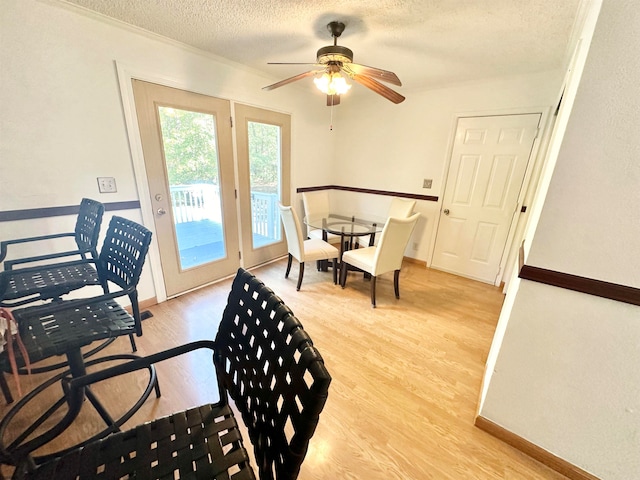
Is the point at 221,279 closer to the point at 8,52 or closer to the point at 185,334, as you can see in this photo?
the point at 185,334

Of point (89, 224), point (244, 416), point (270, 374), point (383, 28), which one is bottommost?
point (244, 416)

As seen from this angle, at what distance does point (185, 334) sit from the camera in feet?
6.40

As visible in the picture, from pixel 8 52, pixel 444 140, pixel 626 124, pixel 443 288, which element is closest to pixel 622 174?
pixel 626 124

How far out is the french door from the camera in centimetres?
208

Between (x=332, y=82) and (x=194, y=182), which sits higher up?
(x=332, y=82)

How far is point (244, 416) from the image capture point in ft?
2.56

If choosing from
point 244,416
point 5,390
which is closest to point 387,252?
point 244,416

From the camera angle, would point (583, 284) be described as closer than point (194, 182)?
Yes

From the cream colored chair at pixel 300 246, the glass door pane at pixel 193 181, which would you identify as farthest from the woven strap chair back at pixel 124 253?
the cream colored chair at pixel 300 246

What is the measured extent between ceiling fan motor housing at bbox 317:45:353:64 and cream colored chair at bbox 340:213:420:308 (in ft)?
3.92

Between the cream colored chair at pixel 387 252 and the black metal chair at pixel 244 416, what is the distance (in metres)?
1.59

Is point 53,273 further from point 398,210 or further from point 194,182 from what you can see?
point 398,210

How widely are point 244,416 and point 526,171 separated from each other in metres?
3.20

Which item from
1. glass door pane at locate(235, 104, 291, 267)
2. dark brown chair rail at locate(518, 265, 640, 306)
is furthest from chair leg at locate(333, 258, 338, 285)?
dark brown chair rail at locate(518, 265, 640, 306)
